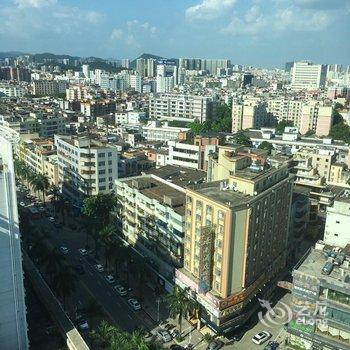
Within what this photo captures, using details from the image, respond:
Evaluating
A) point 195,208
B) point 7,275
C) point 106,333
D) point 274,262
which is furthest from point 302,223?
point 7,275

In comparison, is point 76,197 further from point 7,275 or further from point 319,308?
point 319,308

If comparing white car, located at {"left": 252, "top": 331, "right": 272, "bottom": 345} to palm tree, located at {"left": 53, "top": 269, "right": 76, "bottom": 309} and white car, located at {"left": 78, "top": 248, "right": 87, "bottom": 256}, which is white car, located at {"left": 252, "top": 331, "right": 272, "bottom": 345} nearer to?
palm tree, located at {"left": 53, "top": 269, "right": 76, "bottom": 309}

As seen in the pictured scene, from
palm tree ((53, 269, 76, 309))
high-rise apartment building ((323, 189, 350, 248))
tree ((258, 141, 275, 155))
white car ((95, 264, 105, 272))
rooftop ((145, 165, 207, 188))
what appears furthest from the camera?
tree ((258, 141, 275, 155))

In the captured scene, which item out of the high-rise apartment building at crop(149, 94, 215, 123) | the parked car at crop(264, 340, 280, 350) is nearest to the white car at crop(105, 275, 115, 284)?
the parked car at crop(264, 340, 280, 350)

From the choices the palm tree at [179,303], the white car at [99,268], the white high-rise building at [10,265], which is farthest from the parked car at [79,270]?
the white high-rise building at [10,265]

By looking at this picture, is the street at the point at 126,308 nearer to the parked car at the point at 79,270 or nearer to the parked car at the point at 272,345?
the parked car at the point at 79,270

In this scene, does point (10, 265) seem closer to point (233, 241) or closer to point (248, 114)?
point (233, 241)
